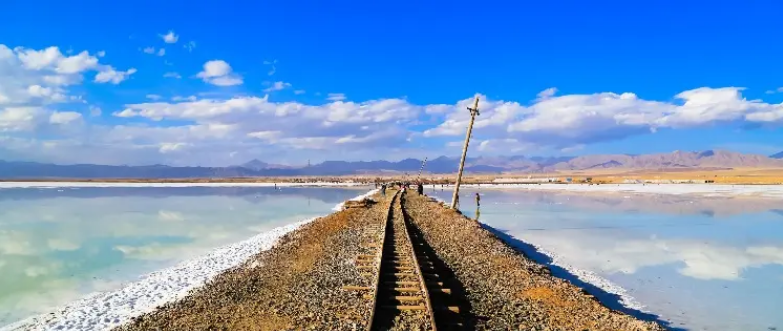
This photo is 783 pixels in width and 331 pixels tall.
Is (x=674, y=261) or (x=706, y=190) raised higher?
(x=706, y=190)

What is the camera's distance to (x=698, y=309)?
1143 cm

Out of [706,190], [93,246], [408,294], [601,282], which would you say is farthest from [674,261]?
[706,190]

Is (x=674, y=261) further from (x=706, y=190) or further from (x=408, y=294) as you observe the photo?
(x=706, y=190)

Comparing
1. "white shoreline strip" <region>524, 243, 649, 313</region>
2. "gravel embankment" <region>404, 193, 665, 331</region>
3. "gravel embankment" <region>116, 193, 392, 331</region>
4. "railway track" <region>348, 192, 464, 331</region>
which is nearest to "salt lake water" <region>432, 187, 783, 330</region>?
"white shoreline strip" <region>524, 243, 649, 313</region>

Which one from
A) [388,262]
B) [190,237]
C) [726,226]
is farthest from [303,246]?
[726,226]

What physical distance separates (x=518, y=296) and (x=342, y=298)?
11.1ft

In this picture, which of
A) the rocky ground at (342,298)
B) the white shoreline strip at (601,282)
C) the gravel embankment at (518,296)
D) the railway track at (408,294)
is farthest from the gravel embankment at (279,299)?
the white shoreline strip at (601,282)

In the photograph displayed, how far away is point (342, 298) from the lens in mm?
10711

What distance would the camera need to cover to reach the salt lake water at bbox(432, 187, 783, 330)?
37.3 feet

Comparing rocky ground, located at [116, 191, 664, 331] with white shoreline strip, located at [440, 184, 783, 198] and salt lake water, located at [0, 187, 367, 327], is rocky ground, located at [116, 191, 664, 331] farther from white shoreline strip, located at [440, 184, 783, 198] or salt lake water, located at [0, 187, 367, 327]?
white shoreline strip, located at [440, 184, 783, 198]

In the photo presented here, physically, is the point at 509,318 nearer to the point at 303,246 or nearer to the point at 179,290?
the point at 179,290

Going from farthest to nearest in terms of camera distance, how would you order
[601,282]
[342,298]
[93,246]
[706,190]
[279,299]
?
[706,190], [93,246], [601,282], [279,299], [342,298]

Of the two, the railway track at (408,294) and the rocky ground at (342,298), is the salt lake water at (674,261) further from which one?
the railway track at (408,294)

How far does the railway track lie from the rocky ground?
22 centimetres
